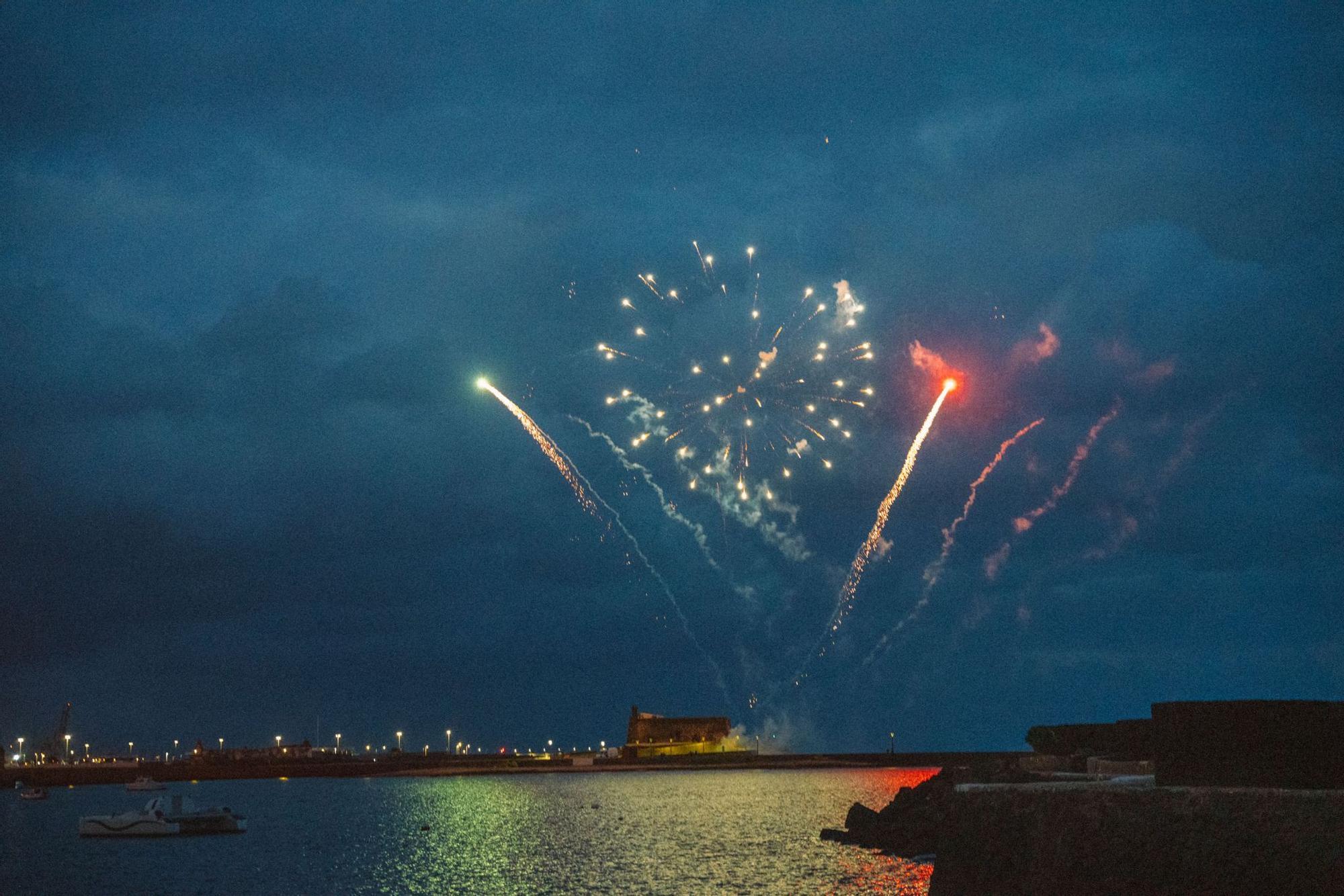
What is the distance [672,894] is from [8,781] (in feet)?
587

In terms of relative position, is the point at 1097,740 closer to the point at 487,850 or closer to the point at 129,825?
the point at 487,850

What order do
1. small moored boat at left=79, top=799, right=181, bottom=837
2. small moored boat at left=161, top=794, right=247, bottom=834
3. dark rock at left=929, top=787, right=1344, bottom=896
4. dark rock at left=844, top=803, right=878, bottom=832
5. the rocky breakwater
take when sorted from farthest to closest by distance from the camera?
small moored boat at left=161, top=794, right=247, bottom=834, small moored boat at left=79, top=799, right=181, bottom=837, dark rock at left=844, top=803, right=878, bottom=832, the rocky breakwater, dark rock at left=929, top=787, right=1344, bottom=896

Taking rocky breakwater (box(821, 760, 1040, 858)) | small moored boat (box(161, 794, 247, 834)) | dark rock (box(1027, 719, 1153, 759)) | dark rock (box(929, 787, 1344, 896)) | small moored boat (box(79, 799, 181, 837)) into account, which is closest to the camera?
dark rock (box(929, 787, 1344, 896))

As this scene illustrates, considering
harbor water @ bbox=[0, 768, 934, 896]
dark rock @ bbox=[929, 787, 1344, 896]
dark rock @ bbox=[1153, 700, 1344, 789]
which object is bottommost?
harbor water @ bbox=[0, 768, 934, 896]

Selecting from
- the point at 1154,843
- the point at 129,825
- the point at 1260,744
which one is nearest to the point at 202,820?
the point at 129,825

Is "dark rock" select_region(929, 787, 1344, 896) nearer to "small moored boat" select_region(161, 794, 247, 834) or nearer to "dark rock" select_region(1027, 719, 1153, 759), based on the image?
"dark rock" select_region(1027, 719, 1153, 759)

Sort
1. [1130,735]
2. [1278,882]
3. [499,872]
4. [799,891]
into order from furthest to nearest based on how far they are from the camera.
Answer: [499,872] < [1130,735] < [799,891] < [1278,882]

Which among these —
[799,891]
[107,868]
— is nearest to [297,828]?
[107,868]

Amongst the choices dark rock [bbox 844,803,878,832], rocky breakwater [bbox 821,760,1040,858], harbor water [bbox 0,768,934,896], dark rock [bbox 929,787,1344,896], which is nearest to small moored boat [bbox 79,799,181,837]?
harbor water [bbox 0,768,934,896]

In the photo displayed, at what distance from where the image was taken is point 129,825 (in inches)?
3342

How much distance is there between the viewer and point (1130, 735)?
2169 inches

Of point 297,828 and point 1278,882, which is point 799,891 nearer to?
point 1278,882

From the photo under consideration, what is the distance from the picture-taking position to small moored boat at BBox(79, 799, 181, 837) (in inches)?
3327

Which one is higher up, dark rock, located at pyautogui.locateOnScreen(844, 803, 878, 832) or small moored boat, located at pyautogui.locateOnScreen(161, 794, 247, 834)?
dark rock, located at pyautogui.locateOnScreen(844, 803, 878, 832)
